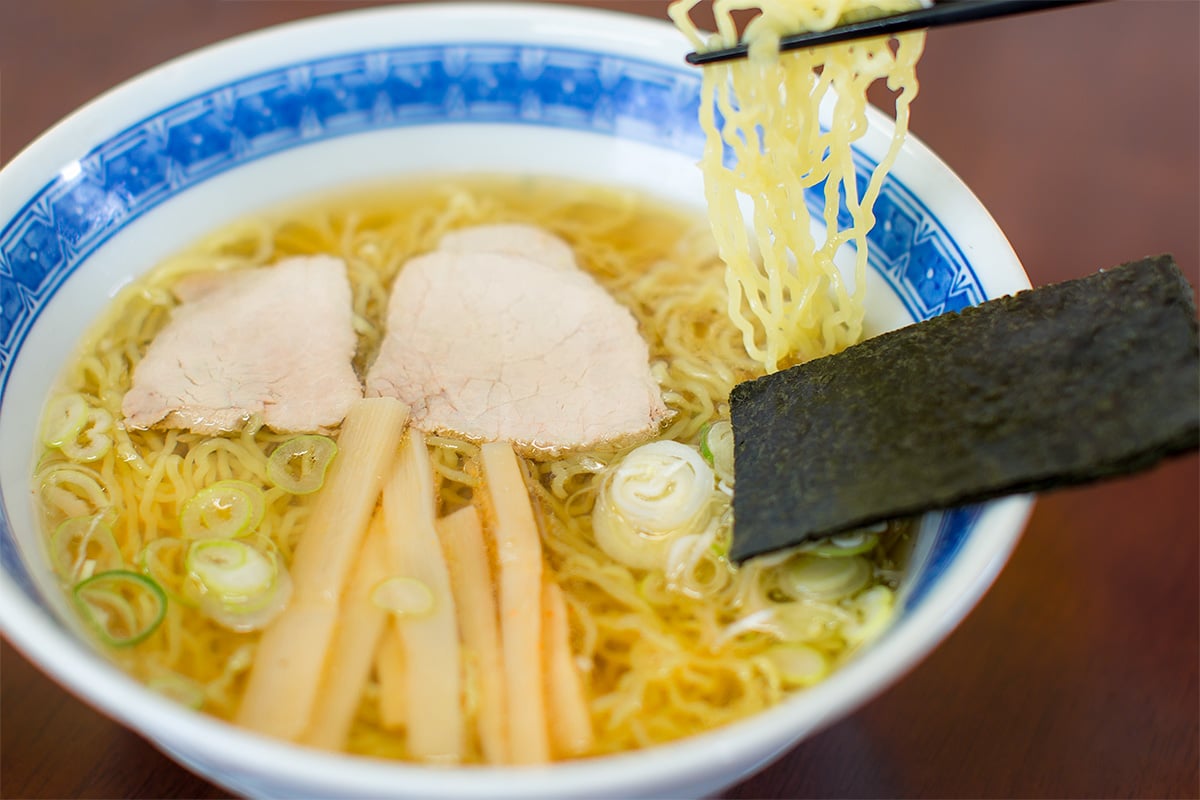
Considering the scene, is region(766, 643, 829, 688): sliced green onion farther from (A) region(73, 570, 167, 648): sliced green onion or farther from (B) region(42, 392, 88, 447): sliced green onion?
(B) region(42, 392, 88, 447): sliced green onion

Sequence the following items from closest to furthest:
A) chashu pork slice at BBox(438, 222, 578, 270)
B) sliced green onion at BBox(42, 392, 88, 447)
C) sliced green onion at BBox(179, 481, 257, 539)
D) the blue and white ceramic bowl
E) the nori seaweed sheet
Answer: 1. the blue and white ceramic bowl
2. the nori seaweed sheet
3. sliced green onion at BBox(179, 481, 257, 539)
4. sliced green onion at BBox(42, 392, 88, 447)
5. chashu pork slice at BBox(438, 222, 578, 270)

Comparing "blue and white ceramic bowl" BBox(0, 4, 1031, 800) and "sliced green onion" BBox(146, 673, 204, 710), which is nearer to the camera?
"blue and white ceramic bowl" BBox(0, 4, 1031, 800)

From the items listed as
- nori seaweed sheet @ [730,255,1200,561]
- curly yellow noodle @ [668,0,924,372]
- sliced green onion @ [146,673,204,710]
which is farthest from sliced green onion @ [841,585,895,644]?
sliced green onion @ [146,673,204,710]

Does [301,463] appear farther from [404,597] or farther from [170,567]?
[404,597]

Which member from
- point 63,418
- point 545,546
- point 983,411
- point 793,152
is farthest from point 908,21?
point 63,418

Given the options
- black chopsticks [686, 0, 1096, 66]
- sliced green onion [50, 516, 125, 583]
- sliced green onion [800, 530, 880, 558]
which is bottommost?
sliced green onion [50, 516, 125, 583]

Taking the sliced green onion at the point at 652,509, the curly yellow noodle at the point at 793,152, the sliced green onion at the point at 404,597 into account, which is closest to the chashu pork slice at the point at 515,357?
the sliced green onion at the point at 652,509

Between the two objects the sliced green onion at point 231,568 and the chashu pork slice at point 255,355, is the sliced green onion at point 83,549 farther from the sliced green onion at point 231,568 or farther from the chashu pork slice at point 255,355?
the chashu pork slice at point 255,355
